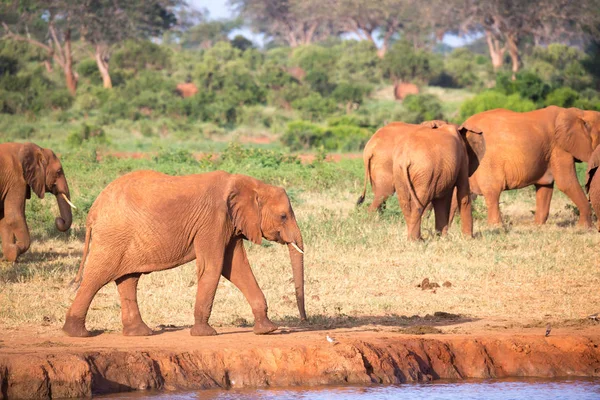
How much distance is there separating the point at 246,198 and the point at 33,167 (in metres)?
4.51

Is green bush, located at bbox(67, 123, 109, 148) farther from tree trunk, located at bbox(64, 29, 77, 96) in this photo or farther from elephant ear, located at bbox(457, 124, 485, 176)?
tree trunk, located at bbox(64, 29, 77, 96)

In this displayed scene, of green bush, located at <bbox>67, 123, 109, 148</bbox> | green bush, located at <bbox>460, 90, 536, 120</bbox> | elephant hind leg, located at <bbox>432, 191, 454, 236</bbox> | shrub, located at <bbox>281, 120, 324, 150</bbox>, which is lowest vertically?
shrub, located at <bbox>281, 120, 324, 150</bbox>

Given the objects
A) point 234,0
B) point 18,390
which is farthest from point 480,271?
point 234,0

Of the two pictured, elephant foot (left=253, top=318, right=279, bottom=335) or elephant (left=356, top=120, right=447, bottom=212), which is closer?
elephant foot (left=253, top=318, right=279, bottom=335)

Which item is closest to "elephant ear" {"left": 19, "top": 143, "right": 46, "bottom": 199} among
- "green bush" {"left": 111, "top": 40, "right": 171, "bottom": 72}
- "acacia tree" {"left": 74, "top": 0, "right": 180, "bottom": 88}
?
"acacia tree" {"left": 74, "top": 0, "right": 180, "bottom": 88}

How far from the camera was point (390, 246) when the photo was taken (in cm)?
1189

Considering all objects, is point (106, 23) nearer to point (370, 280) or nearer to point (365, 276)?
point (365, 276)

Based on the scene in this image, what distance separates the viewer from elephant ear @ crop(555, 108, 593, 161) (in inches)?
559

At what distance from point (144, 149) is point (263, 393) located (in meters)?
19.6

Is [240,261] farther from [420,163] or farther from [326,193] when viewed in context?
[326,193]

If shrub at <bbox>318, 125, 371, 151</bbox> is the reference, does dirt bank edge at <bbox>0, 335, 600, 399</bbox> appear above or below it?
above

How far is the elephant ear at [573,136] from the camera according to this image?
46.6 feet

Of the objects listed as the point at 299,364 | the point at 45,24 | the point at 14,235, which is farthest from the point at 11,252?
the point at 45,24

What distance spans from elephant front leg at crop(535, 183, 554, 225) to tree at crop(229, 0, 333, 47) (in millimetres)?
48157
